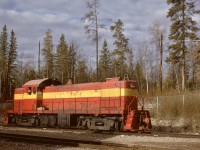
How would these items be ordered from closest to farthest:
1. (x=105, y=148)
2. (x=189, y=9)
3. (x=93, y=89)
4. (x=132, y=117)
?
1. (x=105, y=148)
2. (x=132, y=117)
3. (x=93, y=89)
4. (x=189, y=9)

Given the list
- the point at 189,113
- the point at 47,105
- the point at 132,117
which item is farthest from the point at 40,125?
the point at 189,113

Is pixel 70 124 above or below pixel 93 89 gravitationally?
below

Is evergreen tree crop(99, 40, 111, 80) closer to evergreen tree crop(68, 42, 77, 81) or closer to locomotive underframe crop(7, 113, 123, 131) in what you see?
evergreen tree crop(68, 42, 77, 81)

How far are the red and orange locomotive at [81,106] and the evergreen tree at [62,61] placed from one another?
4490 centimetres

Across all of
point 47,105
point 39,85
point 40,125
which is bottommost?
point 40,125

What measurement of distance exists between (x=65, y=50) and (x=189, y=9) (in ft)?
130

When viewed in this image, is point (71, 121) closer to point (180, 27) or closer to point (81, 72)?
point (180, 27)

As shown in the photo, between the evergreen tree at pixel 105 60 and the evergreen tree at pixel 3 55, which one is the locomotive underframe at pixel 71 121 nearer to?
the evergreen tree at pixel 3 55

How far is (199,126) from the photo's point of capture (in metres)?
20.7

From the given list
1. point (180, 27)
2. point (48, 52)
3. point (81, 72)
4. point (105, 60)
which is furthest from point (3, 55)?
point (180, 27)

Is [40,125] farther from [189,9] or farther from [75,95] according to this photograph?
[189,9]

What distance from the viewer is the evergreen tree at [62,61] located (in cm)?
7044

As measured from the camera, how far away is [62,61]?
7175 centimetres

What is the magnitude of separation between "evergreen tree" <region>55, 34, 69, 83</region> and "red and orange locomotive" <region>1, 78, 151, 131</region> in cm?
4490
